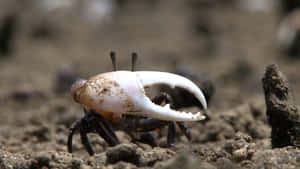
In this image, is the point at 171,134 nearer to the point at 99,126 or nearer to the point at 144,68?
the point at 99,126

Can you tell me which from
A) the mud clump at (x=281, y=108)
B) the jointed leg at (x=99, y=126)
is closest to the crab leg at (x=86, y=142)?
the jointed leg at (x=99, y=126)

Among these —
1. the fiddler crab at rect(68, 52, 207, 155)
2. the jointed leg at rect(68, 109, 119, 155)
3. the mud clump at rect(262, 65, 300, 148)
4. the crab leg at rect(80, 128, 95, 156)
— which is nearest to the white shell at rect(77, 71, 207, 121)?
the fiddler crab at rect(68, 52, 207, 155)

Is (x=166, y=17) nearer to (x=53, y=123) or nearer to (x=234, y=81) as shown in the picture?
(x=234, y=81)

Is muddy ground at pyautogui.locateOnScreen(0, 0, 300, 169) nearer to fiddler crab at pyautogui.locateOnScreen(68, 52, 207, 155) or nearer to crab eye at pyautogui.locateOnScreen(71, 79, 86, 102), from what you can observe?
fiddler crab at pyautogui.locateOnScreen(68, 52, 207, 155)

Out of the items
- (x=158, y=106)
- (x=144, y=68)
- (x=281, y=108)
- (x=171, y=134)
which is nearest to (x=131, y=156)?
(x=158, y=106)

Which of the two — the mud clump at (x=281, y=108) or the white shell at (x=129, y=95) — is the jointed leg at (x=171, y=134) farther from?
the mud clump at (x=281, y=108)

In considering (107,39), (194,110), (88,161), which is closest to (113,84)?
(88,161)
